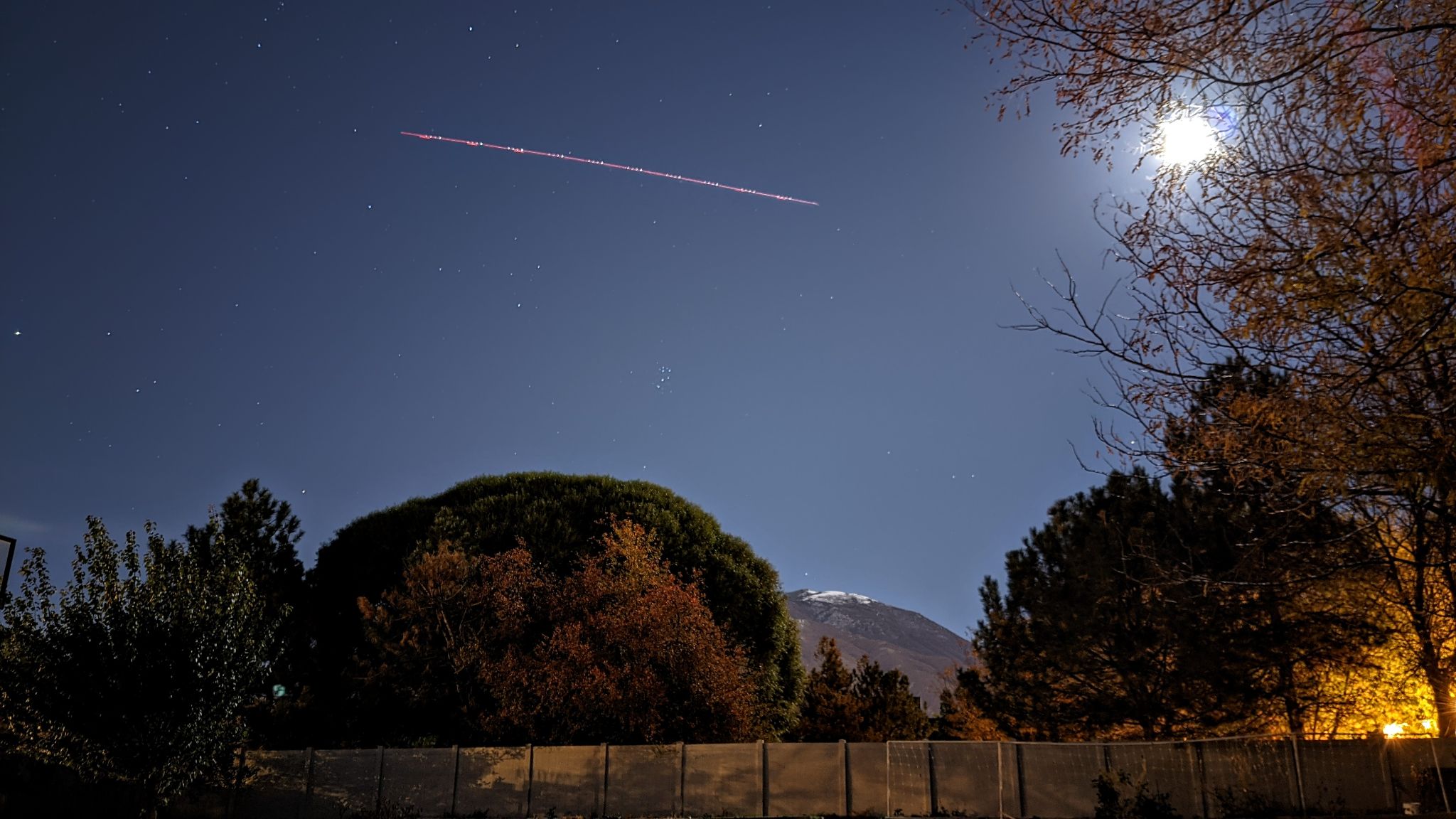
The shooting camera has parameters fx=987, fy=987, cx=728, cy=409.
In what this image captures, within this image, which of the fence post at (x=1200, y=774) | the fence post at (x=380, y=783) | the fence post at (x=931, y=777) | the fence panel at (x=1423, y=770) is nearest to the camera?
the fence panel at (x=1423, y=770)

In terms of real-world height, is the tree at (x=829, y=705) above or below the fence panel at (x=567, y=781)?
above

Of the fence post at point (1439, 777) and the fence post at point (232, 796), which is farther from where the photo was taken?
the fence post at point (232, 796)

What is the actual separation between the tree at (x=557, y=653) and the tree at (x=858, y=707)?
A: 24.9ft

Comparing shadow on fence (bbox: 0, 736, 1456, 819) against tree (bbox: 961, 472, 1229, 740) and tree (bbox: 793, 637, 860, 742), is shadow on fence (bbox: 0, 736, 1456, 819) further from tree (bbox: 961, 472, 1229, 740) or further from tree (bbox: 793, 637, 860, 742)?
tree (bbox: 793, 637, 860, 742)

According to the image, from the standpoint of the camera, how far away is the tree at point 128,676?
19000 mm

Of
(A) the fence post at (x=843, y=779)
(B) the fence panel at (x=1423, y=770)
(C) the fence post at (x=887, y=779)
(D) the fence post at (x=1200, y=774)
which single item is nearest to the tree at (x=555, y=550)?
(A) the fence post at (x=843, y=779)

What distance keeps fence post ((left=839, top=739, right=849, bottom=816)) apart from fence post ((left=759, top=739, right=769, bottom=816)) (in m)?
1.78

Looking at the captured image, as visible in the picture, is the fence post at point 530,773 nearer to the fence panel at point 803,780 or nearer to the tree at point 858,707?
the fence panel at point 803,780

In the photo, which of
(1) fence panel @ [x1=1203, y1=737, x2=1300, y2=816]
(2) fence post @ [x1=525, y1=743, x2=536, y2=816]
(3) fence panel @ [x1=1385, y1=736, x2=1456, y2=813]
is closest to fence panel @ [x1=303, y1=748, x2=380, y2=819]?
(2) fence post @ [x1=525, y1=743, x2=536, y2=816]

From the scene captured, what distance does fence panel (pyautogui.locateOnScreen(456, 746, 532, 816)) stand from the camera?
24.8 meters

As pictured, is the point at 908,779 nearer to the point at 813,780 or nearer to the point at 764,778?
the point at 813,780

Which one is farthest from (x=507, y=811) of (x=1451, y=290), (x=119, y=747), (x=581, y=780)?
(x=1451, y=290)

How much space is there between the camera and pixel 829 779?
2416 centimetres

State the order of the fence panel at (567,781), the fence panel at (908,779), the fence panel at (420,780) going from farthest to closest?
the fence panel at (420,780) → the fence panel at (567,781) → the fence panel at (908,779)
